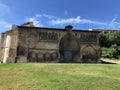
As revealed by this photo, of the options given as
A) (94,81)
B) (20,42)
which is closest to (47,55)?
(20,42)

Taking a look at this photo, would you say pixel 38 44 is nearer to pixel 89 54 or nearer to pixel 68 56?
pixel 68 56

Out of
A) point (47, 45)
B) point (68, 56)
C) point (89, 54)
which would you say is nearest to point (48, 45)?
point (47, 45)

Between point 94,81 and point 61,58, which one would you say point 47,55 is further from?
point 94,81

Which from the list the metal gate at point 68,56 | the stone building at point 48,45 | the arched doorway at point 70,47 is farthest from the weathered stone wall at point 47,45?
the metal gate at point 68,56

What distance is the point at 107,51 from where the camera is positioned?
168 ft

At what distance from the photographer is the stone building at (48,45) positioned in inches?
1203

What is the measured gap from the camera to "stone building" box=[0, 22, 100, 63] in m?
30.6

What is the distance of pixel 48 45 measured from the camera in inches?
1240

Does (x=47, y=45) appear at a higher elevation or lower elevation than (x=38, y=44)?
lower

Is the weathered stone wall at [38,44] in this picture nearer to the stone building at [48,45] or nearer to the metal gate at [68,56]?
the stone building at [48,45]

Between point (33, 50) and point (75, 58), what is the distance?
8545 mm

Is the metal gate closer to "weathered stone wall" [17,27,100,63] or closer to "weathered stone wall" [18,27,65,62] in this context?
"weathered stone wall" [17,27,100,63]

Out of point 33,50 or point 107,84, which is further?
point 33,50

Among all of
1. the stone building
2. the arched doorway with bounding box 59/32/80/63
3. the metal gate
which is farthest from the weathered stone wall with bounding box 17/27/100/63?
the metal gate
